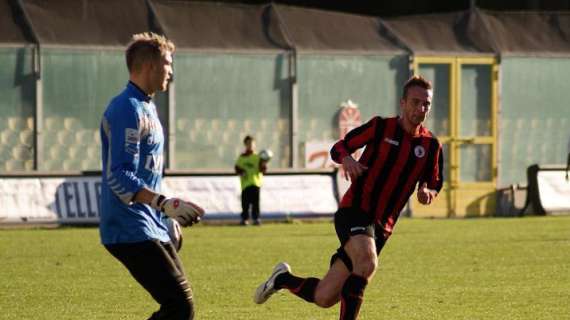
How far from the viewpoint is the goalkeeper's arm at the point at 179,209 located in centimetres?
783

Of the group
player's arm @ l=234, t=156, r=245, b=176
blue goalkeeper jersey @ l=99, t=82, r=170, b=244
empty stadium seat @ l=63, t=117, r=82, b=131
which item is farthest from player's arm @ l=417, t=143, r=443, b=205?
empty stadium seat @ l=63, t=117, r=82, b=131

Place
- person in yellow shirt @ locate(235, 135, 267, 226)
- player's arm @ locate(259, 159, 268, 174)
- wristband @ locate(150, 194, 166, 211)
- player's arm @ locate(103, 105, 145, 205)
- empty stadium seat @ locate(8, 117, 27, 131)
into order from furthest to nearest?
empty stadium seat @ locate(8, 117, 27, 131)
player's arm @ locate(259, 159, 268, 174)
person in yellow shirt @ locate(235, 135, 267, 226)
player's arm @ locate(103, 105, 145, 205)
wristband @ locate(150, 194, 166, 211)

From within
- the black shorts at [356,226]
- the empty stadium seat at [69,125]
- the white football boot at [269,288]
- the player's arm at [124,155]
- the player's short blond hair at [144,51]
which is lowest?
the white football boot at [269,288]

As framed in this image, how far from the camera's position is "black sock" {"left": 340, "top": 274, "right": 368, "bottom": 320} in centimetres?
1040

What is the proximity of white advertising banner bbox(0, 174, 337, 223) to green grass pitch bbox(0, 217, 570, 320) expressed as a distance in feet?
2.81

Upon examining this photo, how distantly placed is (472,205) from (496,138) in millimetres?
1747

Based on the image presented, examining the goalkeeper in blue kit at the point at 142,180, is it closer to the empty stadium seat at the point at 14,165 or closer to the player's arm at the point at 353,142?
the player's arm at the point at 353,142

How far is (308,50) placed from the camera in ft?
109

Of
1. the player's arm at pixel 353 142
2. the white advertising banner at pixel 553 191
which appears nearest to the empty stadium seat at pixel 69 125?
the white advertising banner at pixel 553 191

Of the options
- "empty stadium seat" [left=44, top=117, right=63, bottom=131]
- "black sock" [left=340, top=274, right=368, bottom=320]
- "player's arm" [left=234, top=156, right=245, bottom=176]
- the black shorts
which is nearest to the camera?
"black sock" [left=340, top=274, right=368, bottom=320]

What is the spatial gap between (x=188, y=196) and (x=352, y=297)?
63.8ft

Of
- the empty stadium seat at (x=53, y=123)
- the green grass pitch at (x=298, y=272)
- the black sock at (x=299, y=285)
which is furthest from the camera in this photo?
the empty stadium seat at (x=53, y=123)

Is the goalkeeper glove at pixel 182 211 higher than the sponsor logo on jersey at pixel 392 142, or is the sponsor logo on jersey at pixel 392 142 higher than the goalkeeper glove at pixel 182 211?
the sponsor logo on jersey at pixel 392 142

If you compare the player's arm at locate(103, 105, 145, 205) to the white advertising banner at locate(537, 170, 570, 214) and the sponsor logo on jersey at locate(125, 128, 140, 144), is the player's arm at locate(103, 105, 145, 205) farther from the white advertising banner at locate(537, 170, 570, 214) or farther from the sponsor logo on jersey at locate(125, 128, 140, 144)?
the white advertising banner at locate(537, 170, 570, 214)
